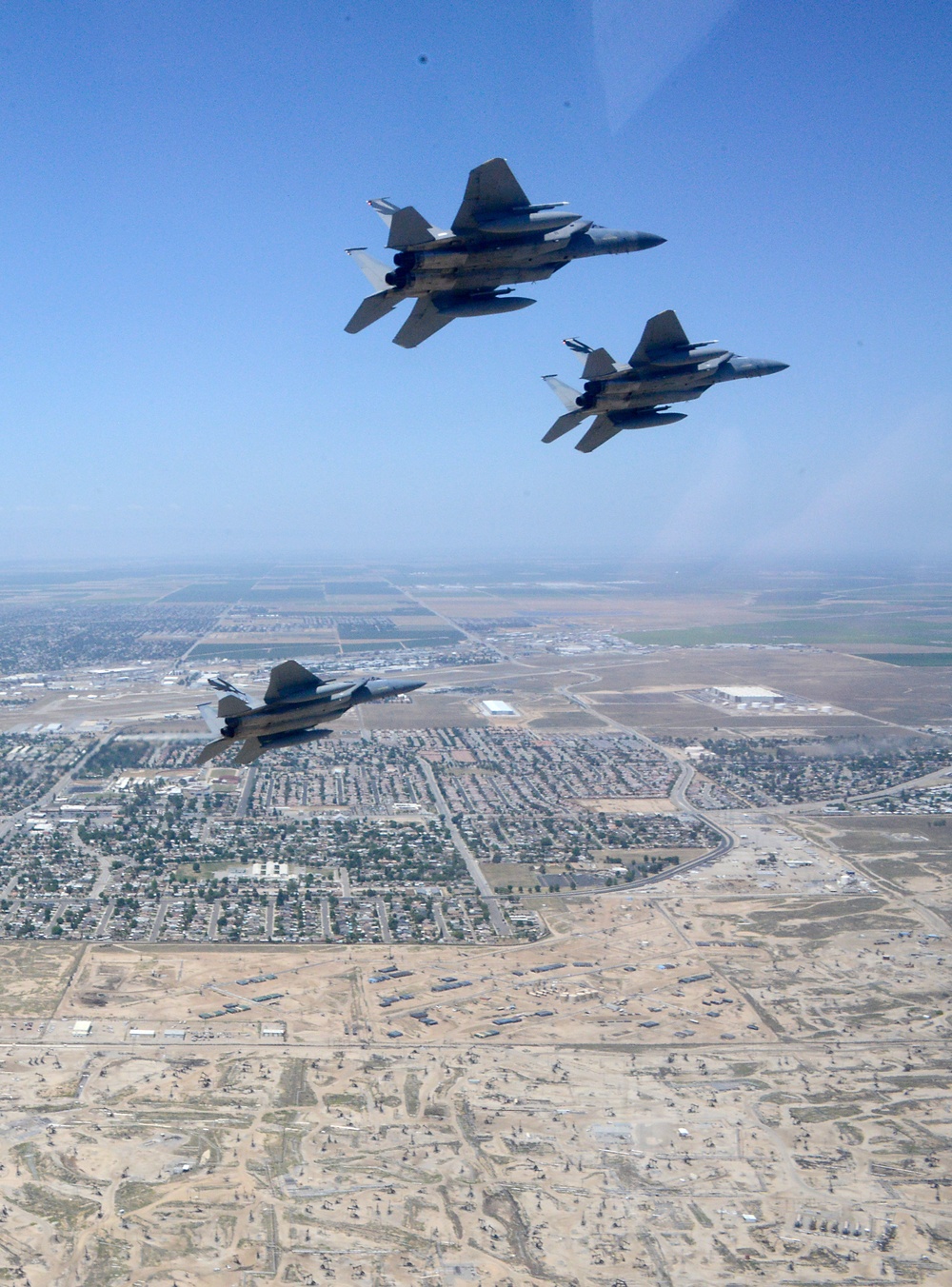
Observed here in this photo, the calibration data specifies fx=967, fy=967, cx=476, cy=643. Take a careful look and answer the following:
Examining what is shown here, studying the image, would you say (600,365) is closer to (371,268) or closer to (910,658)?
(371,268)

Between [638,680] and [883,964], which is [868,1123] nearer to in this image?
[883,964]

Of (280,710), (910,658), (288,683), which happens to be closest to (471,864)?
(280,710)

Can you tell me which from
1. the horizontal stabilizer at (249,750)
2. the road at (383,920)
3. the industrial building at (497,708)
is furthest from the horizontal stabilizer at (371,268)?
the industrial building at (497,708)

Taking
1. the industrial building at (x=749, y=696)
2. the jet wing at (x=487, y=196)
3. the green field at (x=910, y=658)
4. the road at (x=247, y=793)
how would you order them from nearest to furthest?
the jet wing at (x=487, y=196)
the road at (x=247, y=793)
the industrial building at (x=749, y=696)
the green field at (x=910, y=658)

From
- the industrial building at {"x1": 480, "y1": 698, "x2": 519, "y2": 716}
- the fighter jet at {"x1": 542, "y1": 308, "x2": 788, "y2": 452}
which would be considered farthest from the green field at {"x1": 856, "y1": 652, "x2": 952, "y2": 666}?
the fighter jet at {"x1": 542, "y1": 308, "x2": 788, "y2": 452}

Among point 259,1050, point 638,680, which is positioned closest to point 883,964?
point 259,1050

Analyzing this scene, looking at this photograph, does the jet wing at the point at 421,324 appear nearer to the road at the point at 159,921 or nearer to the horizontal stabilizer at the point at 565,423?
the horizontal stabilizer at the point at 565,423

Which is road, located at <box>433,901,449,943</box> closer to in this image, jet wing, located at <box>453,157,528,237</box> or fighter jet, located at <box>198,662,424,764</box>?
fighter jet, located at <box>198,662,424,764</box>
